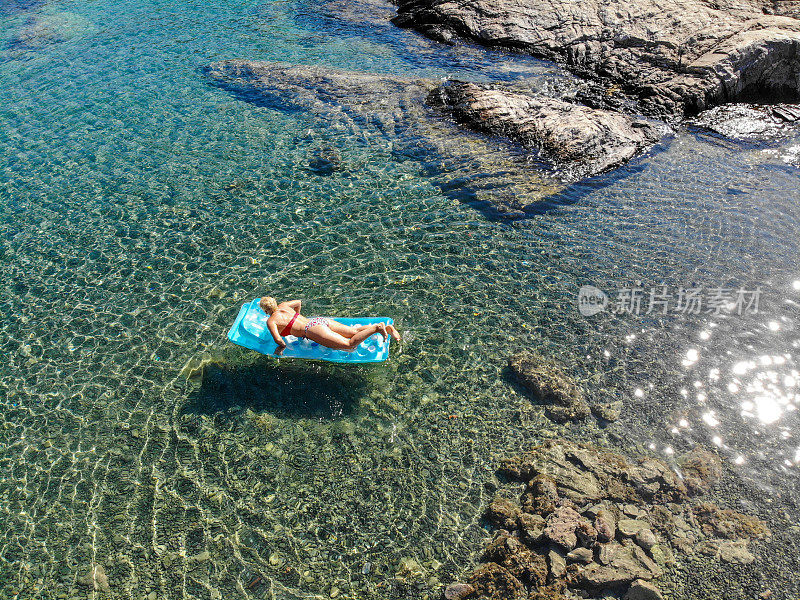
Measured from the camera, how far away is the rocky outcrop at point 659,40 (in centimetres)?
1468

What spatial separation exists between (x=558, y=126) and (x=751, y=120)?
571 centimetres

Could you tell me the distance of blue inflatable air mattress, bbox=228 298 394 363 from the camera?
8.05m

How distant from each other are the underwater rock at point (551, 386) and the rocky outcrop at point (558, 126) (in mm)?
6017

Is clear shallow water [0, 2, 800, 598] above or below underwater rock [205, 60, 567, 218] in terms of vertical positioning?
below

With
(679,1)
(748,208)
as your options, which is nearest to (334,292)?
(748,208)

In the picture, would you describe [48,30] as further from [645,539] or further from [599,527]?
[645,539]

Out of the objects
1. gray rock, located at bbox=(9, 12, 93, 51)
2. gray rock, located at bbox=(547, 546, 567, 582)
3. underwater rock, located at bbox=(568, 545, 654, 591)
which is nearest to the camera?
underwater rock, located at bbox=(568, 545, 654, 591)

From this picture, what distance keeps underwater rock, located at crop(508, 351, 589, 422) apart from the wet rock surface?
0.58m

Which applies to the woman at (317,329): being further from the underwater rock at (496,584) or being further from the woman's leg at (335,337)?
the underwater rock at (496,584)

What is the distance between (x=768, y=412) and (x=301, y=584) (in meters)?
6.80

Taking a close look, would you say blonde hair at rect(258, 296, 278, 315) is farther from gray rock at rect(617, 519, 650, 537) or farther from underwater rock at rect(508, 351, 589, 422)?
gray rock at rect(617, 519, 650, 537)

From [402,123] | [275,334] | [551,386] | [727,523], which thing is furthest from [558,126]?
[727,523]

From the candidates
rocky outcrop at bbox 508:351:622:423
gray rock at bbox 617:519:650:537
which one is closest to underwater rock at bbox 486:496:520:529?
gray rock at bbox 617:519:650:537

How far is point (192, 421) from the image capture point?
25.2ft
